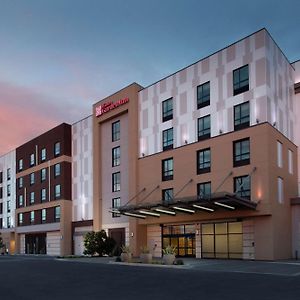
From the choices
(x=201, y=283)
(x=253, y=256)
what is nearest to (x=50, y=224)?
(x=253, y=256)

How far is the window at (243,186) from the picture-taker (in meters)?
34.7

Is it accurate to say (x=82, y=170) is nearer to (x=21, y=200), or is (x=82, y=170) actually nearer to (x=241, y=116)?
(x=21, y=200)

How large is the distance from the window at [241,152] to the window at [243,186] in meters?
1.19

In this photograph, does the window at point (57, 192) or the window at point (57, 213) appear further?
the window at point (57, 192)

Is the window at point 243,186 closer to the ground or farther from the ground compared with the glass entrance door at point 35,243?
farther from the ground

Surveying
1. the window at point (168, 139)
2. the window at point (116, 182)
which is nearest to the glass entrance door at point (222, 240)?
the window at point (168, 139)

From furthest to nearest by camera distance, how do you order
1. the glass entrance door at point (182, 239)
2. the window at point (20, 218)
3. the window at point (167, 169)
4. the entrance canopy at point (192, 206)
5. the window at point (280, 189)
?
the window at point (20, 218), the window at point (167, 169), the glass entrance door at point (182, 239), the window at point (280, 189), the entrance canopy at point (192, 206)

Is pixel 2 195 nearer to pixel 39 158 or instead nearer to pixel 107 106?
pixel 39 158

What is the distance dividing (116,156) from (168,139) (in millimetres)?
9214

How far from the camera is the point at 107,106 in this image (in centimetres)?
5056

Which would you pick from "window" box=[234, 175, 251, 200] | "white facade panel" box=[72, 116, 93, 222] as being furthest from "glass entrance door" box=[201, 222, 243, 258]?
"white facade panel" box=[72, 116, 93, 222]

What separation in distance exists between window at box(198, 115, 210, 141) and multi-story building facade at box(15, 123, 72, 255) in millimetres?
24658

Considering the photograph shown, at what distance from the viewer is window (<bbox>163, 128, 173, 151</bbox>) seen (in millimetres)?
42531

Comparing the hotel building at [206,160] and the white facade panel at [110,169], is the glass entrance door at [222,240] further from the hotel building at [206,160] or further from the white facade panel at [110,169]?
the white facade panel at [110,169]
